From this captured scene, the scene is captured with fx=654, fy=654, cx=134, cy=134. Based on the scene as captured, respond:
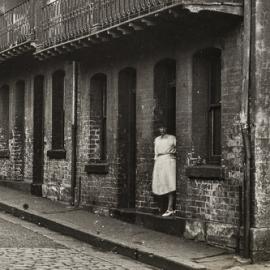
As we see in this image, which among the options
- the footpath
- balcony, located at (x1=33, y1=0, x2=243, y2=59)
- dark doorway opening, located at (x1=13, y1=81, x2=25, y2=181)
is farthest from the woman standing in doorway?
dark doorway opening, located at (x1=13, y1=81, x2=25, y2=181)

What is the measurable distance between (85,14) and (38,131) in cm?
492

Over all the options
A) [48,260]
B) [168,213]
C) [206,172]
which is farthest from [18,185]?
[48,260]

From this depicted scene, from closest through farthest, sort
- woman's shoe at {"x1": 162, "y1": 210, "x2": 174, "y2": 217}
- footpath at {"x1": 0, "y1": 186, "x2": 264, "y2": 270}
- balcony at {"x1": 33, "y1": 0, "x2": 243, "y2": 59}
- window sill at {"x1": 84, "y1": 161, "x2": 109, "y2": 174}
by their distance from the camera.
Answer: footpath at {"x1": 0, "y1": 186, "x2": 264, "y2": 270}, balcony at {"x1": 33, "y1": 0, "x2": 243, "y2": 59}, woman's shoe at {"x1": 162, "y1": 210, "x2": 174, "y2": 217}, window sill at {"x1": 84, "y1": 161, "x2": 109, "y2": 174}

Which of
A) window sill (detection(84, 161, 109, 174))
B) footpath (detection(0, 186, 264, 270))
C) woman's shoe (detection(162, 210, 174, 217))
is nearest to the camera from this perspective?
footpath (detection(0, 186, 264, 270))

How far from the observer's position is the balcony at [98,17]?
10.4 meters

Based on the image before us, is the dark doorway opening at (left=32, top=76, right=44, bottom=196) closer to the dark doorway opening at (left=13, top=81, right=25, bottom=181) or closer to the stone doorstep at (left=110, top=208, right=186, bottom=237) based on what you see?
the dark doorway opening at (left=13, top=81, right=25, bottom=181)

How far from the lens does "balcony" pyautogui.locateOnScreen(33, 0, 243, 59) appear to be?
10383 mm

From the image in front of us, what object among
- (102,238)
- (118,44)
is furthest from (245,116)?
(118,44)

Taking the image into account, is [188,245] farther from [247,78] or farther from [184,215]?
[247,78]

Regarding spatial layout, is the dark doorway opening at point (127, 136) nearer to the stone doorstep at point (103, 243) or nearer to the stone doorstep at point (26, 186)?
the stone doorstep at point (103, 243)

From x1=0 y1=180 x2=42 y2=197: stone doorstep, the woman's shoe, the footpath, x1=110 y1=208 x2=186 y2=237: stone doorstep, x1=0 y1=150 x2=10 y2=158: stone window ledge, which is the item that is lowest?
the footpath

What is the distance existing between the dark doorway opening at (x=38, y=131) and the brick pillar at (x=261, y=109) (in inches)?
374

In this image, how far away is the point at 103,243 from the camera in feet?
37.2

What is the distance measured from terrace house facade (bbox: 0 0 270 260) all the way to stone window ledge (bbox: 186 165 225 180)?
0.02 metres
